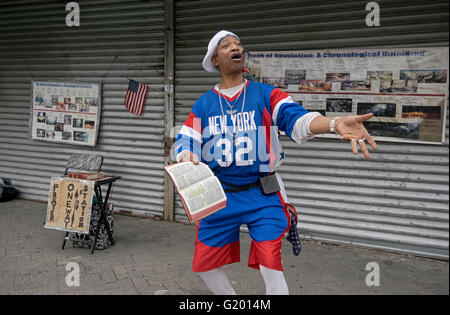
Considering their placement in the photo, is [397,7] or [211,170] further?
[397,7]

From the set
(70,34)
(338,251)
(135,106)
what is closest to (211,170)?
(338,251)

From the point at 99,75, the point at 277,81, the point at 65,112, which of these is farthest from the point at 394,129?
the point at 65,112

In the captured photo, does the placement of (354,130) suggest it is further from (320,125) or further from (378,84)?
(378,84)

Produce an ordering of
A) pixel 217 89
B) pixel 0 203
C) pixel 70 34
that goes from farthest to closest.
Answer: pixel 0 203 → pixel 70 34 → pixel 217 89

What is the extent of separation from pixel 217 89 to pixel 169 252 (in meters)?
2.73

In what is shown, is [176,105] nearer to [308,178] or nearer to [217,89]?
[308,178]

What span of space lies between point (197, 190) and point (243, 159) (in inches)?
18.0

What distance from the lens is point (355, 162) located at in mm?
5391

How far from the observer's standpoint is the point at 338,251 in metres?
5.36

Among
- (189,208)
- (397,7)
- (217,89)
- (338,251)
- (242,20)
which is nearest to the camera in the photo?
(189,208)

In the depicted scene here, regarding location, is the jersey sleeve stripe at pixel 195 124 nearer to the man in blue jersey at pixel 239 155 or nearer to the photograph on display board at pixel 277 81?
the man in blue jersey at pixel 239 155

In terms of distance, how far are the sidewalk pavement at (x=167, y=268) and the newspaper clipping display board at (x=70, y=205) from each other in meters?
0.37

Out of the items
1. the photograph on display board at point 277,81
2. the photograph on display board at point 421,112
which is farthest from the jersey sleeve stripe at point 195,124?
the photograph on display board at point 421,112

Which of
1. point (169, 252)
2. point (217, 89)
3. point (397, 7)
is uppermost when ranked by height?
point (397, 7)
